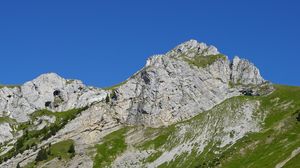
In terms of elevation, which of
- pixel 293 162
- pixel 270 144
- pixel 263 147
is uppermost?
pixel 263 147

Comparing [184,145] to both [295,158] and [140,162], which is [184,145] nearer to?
[140,162]

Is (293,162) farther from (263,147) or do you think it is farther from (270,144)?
(263,147)

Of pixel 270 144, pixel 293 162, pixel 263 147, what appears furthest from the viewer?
pixel 263 147

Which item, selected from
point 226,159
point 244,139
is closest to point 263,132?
point 244,139

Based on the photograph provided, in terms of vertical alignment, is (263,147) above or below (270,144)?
above

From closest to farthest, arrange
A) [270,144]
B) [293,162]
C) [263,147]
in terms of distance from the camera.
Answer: [293,162], [270,144], [263,147]

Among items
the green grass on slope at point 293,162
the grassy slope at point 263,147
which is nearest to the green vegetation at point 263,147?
the grassy slope at point 263,147

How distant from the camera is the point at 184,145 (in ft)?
648

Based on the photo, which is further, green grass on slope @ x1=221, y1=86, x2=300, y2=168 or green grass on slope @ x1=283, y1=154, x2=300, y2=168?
green grass on slope @ x1=221, y1=86, x2=300, y2=168

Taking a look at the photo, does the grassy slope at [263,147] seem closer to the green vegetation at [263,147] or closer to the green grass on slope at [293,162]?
the green vegetation at [263,147]

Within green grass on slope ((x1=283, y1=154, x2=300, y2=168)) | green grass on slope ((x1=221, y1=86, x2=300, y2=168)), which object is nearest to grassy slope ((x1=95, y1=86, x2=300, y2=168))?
green grass on slope ((x1=221, y1=86, x2=300, y2=168))

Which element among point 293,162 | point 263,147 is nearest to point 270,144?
point 263,147

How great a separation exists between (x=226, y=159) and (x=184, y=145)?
31168 millimetres

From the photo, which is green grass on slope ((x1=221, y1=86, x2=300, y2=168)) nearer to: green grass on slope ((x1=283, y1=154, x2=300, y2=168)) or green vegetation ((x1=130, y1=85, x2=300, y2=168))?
green vegetation ((x1=130, y1=85, x2=300, y2=168))
